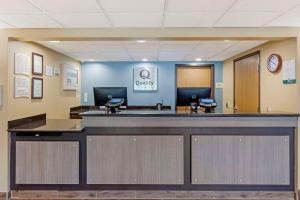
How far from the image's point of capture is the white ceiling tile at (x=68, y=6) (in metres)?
2.52

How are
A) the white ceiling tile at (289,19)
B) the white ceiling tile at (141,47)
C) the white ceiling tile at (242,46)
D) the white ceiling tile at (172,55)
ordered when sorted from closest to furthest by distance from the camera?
the white ceiling tile at (289,19) < the white ceiling tile at (242,46) < the white ceiling tile at (141,47) < the white ceiling tile at (172,55)

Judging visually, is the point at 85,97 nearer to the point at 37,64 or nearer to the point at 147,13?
the point at 37,64

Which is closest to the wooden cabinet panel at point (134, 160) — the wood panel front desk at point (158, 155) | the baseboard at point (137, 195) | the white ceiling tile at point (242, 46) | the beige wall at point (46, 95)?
the wood panel front desk at point (158, 155)

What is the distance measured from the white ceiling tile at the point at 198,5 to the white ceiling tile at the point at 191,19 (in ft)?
0.44

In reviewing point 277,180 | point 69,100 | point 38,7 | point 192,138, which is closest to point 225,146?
point 192,138

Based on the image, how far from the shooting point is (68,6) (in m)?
2.65

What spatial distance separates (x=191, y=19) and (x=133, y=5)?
30.8 inches

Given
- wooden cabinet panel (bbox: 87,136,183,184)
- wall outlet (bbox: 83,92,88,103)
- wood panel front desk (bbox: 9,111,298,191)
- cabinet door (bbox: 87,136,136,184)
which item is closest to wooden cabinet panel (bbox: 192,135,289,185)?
wood panel front desk (bbox: 9,111,298,191)

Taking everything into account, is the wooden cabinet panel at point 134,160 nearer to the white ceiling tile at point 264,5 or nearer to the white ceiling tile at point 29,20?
the white ceiling tile at point 29,20

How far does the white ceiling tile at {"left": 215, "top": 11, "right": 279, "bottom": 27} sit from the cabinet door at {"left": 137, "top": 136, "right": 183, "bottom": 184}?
151 cm

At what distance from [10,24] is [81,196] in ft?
7.51

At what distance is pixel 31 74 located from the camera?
13.4 feet

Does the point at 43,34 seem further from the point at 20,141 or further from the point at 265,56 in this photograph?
the point at 265,56

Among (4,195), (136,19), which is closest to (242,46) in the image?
(136,19)
